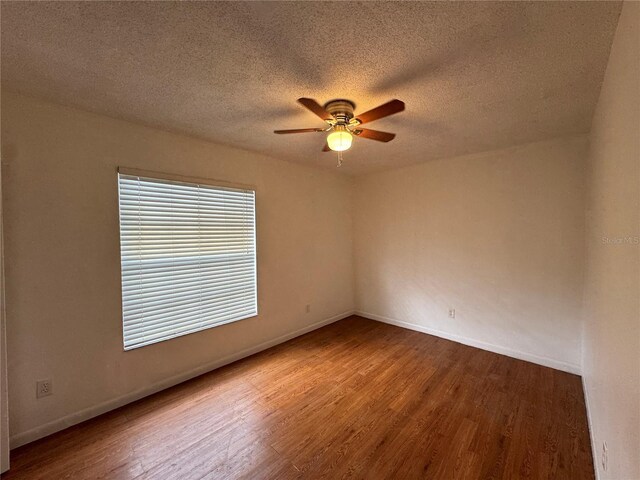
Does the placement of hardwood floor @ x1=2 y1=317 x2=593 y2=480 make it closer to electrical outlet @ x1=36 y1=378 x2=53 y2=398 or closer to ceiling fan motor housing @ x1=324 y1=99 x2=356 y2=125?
electrical outlet @ x1=36 y1=378 x2=53 y2=398

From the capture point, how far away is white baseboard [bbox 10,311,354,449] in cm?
184

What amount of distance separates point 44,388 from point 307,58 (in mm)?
2850

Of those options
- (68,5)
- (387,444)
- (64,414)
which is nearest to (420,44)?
(68,5)

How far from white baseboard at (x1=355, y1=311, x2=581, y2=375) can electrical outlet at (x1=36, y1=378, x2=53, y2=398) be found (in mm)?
3747

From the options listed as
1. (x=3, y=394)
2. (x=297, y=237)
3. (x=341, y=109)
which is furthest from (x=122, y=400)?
(x=341, y=109)

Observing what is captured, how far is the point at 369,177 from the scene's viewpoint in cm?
426

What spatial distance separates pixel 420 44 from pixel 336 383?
2.69 metres

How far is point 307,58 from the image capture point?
1452 mm

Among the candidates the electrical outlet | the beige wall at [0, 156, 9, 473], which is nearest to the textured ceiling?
the beige wall at [0, 156, 9, 473]

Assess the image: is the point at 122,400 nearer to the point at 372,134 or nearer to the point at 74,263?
the point at 74,263

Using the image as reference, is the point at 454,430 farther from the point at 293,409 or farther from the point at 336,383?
the point at 293,409

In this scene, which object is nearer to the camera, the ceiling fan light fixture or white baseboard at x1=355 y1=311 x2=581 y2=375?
the ceiling fan light fixture

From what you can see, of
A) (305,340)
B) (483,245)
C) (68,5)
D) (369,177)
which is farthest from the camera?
(369,177)

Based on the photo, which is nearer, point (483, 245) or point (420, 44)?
point (420, 44)
